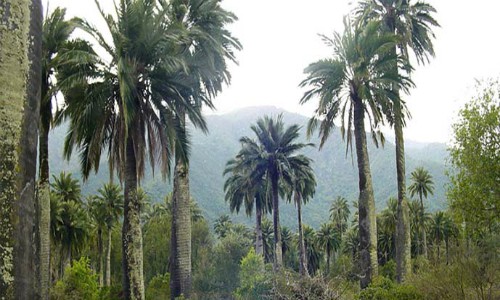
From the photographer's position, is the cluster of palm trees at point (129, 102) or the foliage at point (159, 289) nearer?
the cluster of palm trees at point (129, 102)

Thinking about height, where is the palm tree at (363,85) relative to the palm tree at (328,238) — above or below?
above

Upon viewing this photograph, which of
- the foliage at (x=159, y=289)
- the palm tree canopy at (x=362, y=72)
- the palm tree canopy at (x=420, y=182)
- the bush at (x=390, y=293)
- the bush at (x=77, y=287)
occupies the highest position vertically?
the palm tree canopy at (x=362, y=72)

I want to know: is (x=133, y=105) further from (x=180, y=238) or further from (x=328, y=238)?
(x=328, y=238)

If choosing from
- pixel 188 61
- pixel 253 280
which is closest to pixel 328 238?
pixel 253 280

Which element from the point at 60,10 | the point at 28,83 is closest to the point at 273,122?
the point at 60,10

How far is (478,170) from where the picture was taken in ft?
62.5

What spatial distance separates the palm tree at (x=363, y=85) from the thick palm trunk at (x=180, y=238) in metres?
7.11

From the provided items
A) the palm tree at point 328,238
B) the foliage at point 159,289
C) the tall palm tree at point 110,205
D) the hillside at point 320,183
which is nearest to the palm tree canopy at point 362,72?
the foliage at point 159,289

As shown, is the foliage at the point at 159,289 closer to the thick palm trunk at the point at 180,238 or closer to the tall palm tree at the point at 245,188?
the thick palm trunk at the point at 180,238

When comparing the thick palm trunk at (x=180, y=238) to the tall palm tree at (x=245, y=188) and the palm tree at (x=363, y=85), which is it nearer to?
the palm tree at (x=363, y=85)

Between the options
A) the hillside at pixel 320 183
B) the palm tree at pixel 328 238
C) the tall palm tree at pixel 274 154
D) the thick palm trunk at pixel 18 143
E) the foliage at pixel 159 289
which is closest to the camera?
the thick palm trunk at pixel 18 143

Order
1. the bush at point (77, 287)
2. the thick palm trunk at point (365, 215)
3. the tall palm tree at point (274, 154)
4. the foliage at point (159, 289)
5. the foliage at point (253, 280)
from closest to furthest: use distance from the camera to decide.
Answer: the thick palm trunk at point (365, 215) < the foliage at point (253, 280) < the bush at point (77, 287) < the foliage at point (159, 289) < the tall palm tree at point (274, 154)

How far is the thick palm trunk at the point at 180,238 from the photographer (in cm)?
2038

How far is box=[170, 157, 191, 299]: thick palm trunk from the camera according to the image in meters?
20.4
